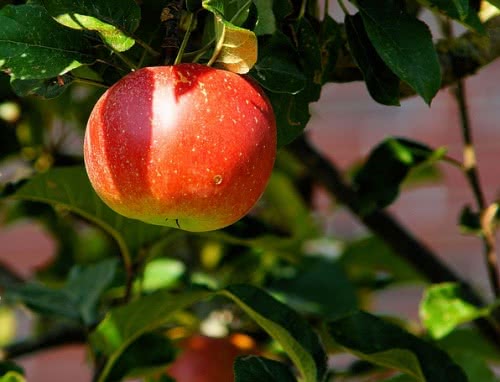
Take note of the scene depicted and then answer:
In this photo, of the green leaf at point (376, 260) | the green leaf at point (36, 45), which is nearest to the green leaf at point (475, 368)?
the green leaf at point (376, 260)

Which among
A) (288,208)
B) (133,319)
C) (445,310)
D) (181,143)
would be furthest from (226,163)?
(288,208)

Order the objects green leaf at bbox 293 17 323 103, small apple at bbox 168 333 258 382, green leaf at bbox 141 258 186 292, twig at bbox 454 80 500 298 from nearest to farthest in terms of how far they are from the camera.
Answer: green leaf at bbox 293 17 323 103, twig at bbox 454 80 500 298, small apple at bbox 168 333 258 382, green leaf at bbox 141 258 186 292

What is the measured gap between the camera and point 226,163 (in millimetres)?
594

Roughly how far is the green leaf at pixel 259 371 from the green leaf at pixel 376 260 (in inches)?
24.2

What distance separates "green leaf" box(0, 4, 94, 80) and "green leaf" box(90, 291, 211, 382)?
32cm

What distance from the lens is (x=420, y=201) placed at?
9.90 feet

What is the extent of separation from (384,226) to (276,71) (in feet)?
1.90

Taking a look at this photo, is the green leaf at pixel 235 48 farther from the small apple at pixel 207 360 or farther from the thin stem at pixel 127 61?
the small apple at pixel 207 360

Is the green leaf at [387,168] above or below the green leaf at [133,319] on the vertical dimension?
above

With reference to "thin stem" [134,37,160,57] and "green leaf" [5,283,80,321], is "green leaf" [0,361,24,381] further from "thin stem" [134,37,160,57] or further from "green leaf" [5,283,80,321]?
"thin stem" [134,37,160,57]

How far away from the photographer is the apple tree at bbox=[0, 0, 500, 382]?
601 mm

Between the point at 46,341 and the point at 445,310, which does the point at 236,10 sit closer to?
the point at 445,310

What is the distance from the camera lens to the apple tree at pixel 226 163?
601mm

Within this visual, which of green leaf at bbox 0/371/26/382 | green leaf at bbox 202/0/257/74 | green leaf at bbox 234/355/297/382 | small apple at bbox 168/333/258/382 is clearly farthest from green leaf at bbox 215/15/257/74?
small apple at bbox 168/333/258/382
